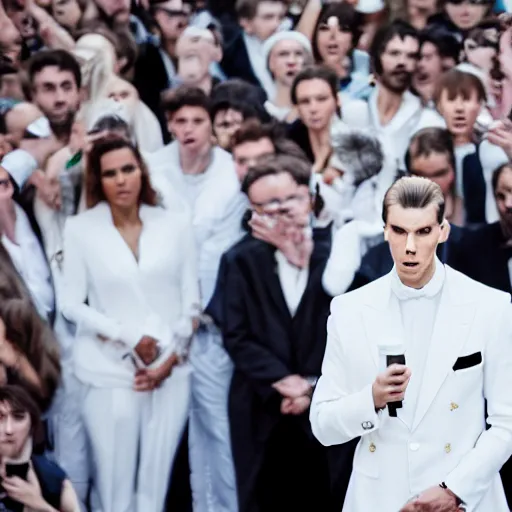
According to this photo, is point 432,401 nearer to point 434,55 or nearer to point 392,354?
point 392,354

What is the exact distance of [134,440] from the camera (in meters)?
5.38

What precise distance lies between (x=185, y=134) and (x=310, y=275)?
2.77ft

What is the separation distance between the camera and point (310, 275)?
5.27 metres

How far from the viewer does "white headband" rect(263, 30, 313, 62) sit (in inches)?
232

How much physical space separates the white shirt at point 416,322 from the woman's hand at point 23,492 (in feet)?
6.32

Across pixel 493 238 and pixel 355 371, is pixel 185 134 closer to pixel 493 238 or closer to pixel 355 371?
pixel 493 238

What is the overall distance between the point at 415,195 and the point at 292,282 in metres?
1.71

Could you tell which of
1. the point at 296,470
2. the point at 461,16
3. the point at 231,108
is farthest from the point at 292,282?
the point at 461,16

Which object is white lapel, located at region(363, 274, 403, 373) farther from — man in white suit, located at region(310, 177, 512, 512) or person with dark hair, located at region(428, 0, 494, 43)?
person with dark hair, located at region(428, 0, 494, 43)

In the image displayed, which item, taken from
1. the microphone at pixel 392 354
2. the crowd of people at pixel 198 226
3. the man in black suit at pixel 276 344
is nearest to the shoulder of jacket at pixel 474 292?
the microphone at pixel 392 354

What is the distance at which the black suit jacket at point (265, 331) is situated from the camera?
523cm

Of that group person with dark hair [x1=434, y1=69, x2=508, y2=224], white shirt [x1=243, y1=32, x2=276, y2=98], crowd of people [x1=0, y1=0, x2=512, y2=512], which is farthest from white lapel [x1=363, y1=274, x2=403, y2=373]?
white shirt [x1=243, y1=32, x2=276, y2=98]

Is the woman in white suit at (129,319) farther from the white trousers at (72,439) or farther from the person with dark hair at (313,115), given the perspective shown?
the person with dark hair at (313,115)

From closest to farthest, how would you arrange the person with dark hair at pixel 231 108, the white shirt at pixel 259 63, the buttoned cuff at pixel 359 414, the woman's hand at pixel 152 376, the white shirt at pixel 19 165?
the buttoned cuff at pixel 359 414 < the woman's hand at pixel 152 376 < the white shirt at pixel 19 165 < the person with dark hair at pixel 231 108 < the white shirt at pixel 259 63
